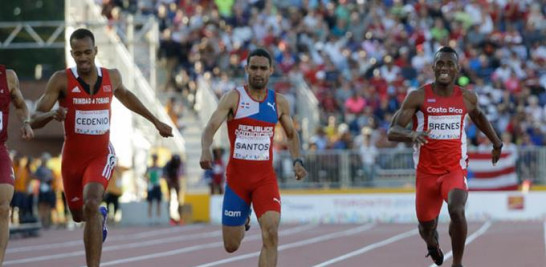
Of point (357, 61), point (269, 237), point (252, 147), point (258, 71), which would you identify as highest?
point (357, 61)

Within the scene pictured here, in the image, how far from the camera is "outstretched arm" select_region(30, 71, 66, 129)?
37.6ft

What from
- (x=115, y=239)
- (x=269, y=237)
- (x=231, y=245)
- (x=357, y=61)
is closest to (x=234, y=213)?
(x=231, y=245)

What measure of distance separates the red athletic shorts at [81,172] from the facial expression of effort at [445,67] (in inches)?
122

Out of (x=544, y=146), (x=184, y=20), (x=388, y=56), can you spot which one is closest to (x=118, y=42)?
(x=184, y=20)

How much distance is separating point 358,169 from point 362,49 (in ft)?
15.0

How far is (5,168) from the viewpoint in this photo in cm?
1173

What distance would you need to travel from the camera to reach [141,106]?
12391 mm

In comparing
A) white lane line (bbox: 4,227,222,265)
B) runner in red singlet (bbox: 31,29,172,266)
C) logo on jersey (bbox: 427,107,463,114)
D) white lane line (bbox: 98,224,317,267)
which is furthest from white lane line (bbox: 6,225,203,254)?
logo on jersey (bbox: 427,107,463,114)

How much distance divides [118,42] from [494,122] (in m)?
Answer: 8.63

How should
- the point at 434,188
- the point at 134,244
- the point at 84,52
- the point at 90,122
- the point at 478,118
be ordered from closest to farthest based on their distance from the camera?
the point at 84,52 → the point at 90,122 → the point at 434,188 → the point at 478,118 → the point at 134,244

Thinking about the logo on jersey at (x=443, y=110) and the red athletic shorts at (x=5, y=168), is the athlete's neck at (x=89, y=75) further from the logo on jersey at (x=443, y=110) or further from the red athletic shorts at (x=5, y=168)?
the logo on jersey at (x=443, y=110)

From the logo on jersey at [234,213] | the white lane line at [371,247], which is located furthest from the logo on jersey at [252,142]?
the white lane line at [371,247]

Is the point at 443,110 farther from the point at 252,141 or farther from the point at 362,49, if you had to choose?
the point at 362,49

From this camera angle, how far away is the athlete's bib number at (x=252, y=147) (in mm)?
11562
